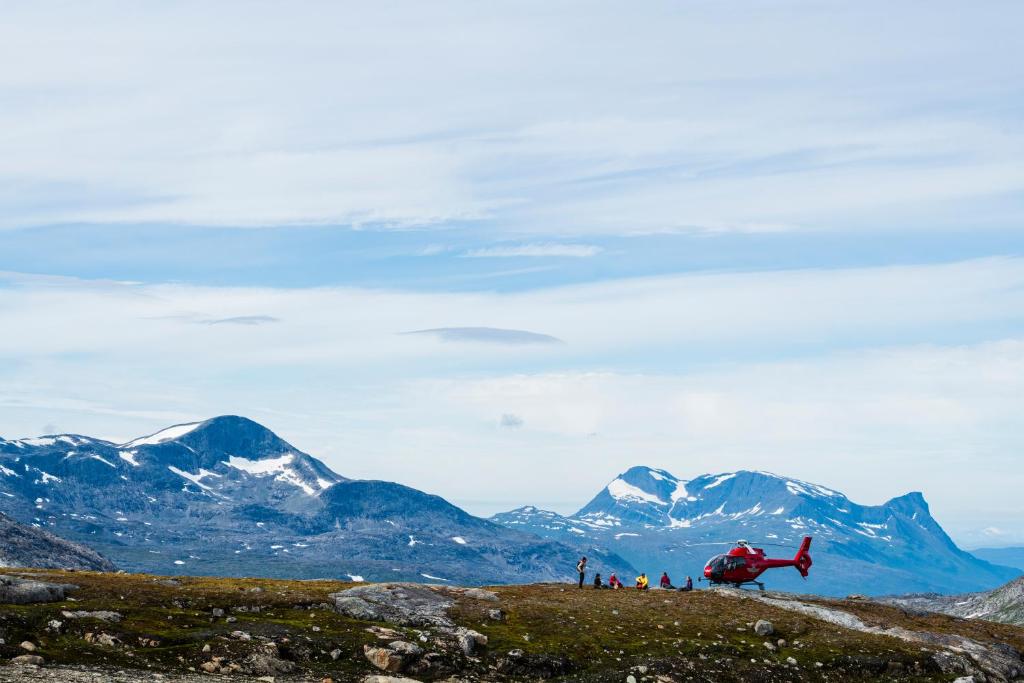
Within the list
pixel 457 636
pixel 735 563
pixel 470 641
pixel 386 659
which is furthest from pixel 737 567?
pixel 386 659

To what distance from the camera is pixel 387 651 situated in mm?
61594

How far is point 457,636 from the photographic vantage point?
6681 cm

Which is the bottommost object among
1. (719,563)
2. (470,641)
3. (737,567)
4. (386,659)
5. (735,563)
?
(386,659)

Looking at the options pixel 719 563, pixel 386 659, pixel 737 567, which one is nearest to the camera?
pixel 386 659

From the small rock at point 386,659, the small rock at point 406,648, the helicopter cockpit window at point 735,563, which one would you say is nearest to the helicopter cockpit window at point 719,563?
the helicopter cockpit window at point 735,563

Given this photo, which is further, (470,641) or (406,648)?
(470,641)

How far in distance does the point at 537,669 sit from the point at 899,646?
29758 mm

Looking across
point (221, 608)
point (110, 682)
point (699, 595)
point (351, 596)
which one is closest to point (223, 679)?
point (110, 682)

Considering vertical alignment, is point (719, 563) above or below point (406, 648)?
above

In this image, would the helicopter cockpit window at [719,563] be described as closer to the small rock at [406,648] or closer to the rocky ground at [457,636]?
the rocky ground at [457,636]

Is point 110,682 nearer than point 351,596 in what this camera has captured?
Yes

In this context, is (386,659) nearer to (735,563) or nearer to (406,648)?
(406,648)

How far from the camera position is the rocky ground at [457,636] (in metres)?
57.0

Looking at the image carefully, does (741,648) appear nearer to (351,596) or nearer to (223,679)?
(351,596)
